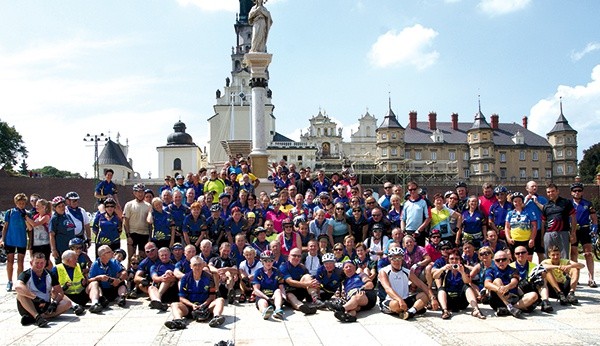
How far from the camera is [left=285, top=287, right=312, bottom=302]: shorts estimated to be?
8406mm

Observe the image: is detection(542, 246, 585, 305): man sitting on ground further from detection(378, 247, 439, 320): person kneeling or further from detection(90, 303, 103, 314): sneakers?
detection(90, 303, 103, 314): sneakers

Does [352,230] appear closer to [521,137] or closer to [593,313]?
[593,313]

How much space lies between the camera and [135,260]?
364 inches

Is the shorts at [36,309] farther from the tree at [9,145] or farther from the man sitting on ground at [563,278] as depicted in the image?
the tree at [9,145]

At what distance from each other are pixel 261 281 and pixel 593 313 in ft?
16.4

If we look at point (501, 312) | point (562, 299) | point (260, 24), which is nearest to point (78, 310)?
point (501, 312)

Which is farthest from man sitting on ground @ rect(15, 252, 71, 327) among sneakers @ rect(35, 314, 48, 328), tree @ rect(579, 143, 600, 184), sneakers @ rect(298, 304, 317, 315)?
tree @ rect(579, 143, 600, 184)

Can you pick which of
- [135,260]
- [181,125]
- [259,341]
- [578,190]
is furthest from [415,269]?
[181,125]

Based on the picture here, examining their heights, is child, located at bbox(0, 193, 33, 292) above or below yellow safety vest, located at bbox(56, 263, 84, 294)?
above

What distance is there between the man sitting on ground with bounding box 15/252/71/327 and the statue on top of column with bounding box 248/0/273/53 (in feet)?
42.1

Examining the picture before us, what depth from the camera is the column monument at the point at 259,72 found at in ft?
61.7

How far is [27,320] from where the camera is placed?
736 centimetres

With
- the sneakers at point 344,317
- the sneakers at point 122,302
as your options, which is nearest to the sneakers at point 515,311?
the sneakers at point 344,317

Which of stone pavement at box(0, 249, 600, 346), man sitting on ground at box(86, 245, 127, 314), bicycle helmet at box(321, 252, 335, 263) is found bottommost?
stone pavement at box(0, 249, 600, 346)
